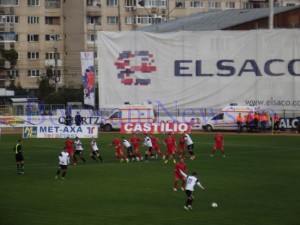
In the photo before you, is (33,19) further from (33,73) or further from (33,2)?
(33,73)

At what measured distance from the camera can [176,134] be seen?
8212 cm

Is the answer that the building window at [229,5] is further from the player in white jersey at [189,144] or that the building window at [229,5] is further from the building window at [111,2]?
the player in white jersey at [189,144]

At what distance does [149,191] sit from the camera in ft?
141

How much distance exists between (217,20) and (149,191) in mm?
69496

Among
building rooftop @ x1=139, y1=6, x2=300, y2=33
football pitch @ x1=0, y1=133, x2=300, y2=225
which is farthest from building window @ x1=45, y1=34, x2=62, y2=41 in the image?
football pitch @ x1=0, y1=133, x2=300, y2=225

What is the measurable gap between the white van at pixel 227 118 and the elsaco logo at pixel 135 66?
715cm

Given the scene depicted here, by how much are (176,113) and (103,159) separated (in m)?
30.1

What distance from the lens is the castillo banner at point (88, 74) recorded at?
94062 millimetres

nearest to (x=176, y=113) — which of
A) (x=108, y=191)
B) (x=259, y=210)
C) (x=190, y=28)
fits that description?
(x=190, y=28)

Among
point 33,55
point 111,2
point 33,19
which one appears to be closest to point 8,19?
point 33,19

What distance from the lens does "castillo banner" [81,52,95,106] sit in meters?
94.1

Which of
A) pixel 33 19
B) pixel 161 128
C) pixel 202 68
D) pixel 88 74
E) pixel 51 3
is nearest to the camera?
pixel 161 128

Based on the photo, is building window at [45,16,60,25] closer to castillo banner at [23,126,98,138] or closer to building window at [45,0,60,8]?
building window at [45,0,60,8]

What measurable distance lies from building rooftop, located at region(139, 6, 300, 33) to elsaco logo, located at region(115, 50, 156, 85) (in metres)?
12.7
